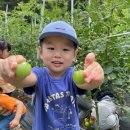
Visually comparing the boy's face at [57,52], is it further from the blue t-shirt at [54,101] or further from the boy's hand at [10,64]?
the boy's hand at [10,64]

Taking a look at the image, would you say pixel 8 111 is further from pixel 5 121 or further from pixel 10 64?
pixel 10 64

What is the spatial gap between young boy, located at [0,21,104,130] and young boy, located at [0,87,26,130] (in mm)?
1334

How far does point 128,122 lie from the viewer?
344 centimetres

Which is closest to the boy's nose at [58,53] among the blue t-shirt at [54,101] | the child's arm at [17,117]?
the blue t-shirt at [54,101]

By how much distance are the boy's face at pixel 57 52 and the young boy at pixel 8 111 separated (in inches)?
57.5

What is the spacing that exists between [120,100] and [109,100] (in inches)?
9.3

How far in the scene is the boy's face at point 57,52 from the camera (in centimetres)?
147

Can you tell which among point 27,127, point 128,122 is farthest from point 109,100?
point 27,127

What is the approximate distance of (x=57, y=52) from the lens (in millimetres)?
1465

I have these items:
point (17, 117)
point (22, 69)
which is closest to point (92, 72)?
point (22, 69)

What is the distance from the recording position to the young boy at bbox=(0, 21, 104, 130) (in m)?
Result: 1.48

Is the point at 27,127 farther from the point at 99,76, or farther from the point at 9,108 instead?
the point at 99,76

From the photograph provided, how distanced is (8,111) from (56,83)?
1.46 meters

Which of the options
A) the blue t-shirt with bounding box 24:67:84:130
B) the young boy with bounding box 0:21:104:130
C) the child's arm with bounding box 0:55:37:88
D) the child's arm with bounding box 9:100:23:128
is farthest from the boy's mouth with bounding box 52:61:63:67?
the child's arm with bounding box 9:100:23:128
